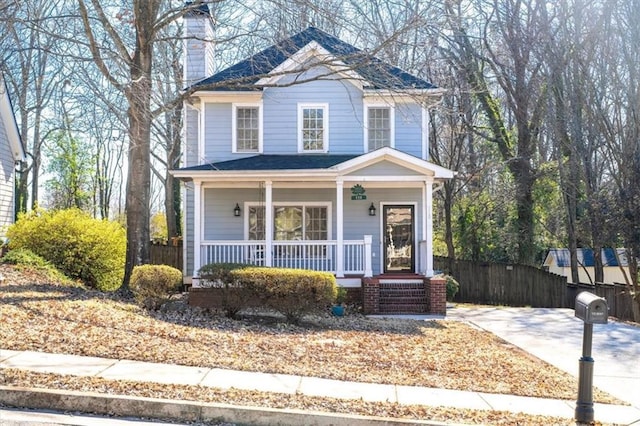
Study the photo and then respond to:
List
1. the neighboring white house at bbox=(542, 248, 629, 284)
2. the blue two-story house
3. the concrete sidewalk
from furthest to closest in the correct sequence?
the neighboring white house at bbox=(542, 248, 629, 284)
the blue two-story house
the concrete sidewalk

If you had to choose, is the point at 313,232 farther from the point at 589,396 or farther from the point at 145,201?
the point at 589,396

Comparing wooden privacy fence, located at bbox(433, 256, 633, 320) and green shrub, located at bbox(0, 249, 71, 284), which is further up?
green shrub, located at bbox(0, 249, 71, 284)

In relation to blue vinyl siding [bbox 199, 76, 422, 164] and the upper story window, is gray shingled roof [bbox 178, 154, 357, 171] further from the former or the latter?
the upper story window

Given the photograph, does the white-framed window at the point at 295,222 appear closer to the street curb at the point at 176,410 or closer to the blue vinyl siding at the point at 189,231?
the blue vinyl siding at the point at 189,231

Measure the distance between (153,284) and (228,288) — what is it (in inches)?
56.5

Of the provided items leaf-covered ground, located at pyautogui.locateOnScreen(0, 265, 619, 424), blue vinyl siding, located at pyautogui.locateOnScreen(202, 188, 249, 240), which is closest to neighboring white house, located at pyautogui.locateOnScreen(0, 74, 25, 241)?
blue vinyl siding, located at pyautogui.locateOnScreen(202, 188, 249, 240)

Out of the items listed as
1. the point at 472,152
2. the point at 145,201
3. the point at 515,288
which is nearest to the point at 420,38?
the point at 145,201

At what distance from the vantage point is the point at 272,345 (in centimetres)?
879

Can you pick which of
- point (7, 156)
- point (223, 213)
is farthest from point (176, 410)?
point (7, 156)

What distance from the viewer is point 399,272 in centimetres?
1688

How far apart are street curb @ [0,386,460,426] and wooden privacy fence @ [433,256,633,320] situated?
15.3 metres

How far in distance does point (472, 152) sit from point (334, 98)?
12.5 m

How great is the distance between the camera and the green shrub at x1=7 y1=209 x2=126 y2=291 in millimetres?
15859

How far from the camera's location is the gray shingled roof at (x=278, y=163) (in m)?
15.3
